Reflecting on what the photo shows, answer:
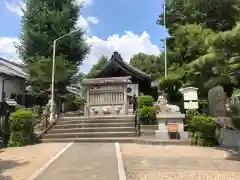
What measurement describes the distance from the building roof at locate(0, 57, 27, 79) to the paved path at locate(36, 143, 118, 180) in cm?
1576

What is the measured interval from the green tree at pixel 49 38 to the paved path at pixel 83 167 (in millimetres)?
14228

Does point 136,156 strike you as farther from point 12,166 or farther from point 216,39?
point 216,39

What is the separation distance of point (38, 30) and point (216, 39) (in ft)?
63.6

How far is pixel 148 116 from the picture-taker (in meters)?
16.5

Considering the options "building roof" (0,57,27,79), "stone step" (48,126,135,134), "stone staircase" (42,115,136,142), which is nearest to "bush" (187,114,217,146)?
"stone staircase" (42,115,136,142)

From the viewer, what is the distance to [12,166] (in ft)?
29.5

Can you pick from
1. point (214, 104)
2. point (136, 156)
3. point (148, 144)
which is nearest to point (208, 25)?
point (214, 104)

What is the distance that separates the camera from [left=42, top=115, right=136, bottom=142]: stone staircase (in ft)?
50.1

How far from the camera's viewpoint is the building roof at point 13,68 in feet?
79.5

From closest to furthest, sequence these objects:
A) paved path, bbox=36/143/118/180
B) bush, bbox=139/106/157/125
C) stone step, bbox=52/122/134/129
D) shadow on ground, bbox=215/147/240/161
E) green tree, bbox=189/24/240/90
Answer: paved path, bbox=36/143/118/180, green tree, bbox=189/24/240/90, shadow on ground, bbox=215/147/240/161, bush, bbox=139/106/157/125, stone step, bbox=52/122/134/129

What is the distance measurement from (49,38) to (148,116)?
43.2 feet

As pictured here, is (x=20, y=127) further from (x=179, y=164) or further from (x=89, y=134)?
(x=179, y=164)

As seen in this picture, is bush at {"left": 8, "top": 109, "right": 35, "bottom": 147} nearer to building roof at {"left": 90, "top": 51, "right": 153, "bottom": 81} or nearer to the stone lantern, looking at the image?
the stone lantern

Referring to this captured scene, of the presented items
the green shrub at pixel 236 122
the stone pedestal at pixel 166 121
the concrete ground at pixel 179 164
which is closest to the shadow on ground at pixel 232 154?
the concrete ground at pixel 179 164
